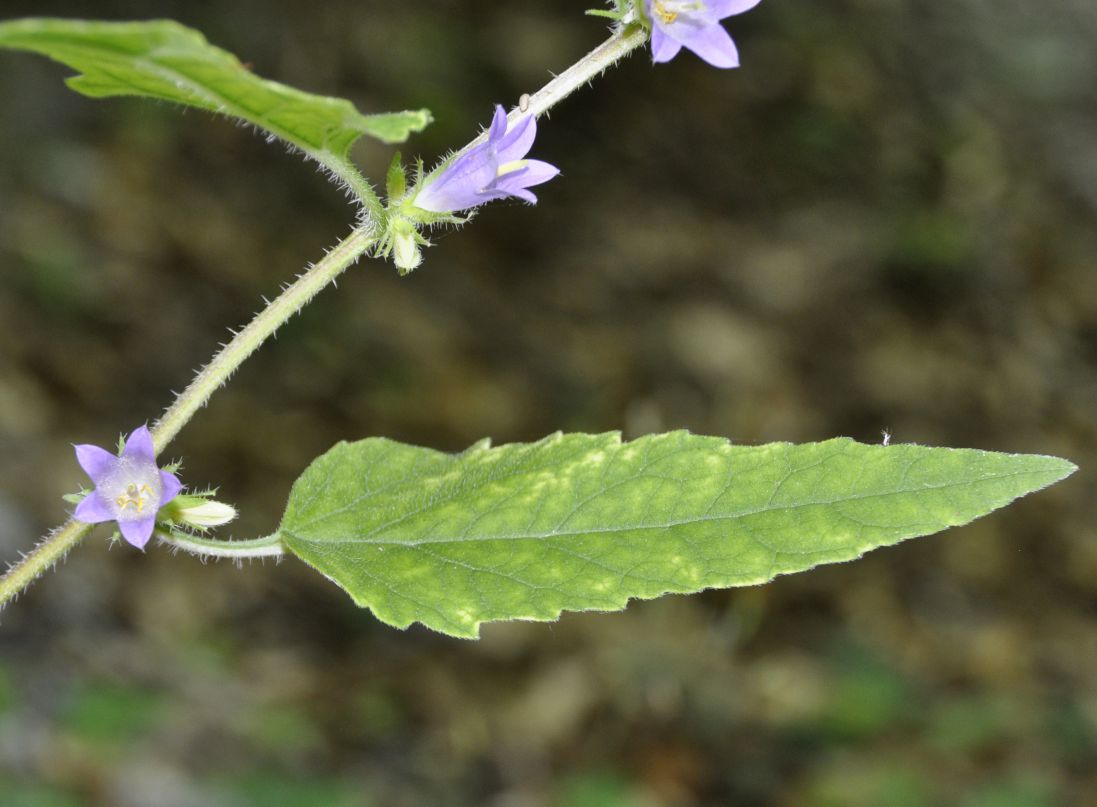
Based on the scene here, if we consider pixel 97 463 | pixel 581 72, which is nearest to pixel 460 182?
pixel 581 72

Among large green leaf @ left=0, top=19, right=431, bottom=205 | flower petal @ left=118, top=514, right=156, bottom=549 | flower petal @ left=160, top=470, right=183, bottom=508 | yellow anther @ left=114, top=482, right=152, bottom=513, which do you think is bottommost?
flower petal @ left=118, top=514, right=156, bottom=549

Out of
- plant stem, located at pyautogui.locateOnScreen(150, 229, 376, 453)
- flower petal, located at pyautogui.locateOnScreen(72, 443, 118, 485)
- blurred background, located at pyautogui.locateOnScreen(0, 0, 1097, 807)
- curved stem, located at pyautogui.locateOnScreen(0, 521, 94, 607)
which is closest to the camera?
curved stem, located at pyautogui.locateOnScreen(0, 521, 94, 607)

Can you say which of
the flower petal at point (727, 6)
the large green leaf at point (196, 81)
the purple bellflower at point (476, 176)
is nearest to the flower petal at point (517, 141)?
the purple bellflower at point (476, 176)

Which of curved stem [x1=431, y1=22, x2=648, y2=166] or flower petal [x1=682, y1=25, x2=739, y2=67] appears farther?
flower petal [x1=682, y1=25, x2=739, y2=67]

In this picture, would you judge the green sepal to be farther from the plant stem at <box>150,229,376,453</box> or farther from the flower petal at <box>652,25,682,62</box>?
the flower petal at <box>652,25,682,62</box>

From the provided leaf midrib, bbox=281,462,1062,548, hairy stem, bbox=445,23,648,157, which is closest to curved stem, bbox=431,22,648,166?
hairy stem, bbox=445,23,648,157

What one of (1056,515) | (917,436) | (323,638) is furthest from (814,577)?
(323,638)
